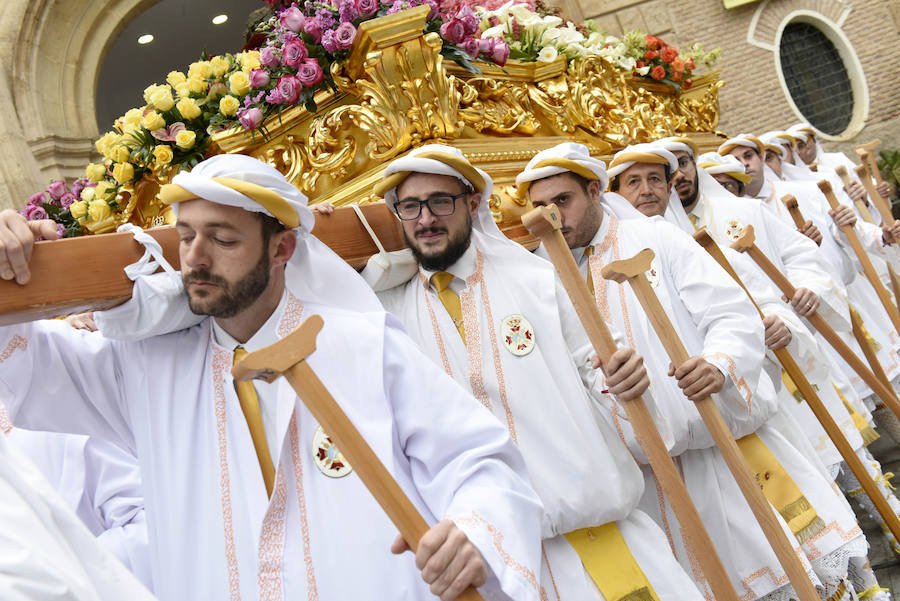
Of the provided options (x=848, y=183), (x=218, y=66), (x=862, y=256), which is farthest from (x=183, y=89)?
(x=848, y=183)

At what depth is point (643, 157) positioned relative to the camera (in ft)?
13.9

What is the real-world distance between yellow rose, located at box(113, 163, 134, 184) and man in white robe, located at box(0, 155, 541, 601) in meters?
2.73

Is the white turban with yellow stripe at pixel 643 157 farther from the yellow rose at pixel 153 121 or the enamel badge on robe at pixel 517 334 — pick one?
the yellow rose at pixel 153 121

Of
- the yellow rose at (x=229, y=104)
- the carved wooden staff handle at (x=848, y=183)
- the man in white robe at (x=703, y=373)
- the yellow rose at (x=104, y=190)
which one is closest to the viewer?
the man in white robe at (x=703, y=373)

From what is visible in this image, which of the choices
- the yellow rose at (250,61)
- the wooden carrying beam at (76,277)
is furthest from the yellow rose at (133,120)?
the wooden carrying beam at (76,277)

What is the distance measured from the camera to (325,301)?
231 centimetres

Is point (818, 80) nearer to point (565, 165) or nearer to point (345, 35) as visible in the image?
point (345, 35)

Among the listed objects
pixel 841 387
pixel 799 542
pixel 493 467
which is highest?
pixel 493 467

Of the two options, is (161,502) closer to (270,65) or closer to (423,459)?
(423,459)

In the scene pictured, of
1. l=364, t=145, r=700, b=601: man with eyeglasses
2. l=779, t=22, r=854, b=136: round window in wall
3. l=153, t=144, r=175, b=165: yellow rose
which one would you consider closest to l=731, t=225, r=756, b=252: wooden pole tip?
l=364, t=145, r=700, b=601: man with eyeglasses

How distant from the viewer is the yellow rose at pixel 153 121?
4.42 meters

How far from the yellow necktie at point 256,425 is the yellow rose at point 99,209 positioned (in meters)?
3.16

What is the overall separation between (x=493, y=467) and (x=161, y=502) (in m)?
0.80

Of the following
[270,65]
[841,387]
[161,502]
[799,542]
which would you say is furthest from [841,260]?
[161,502]
